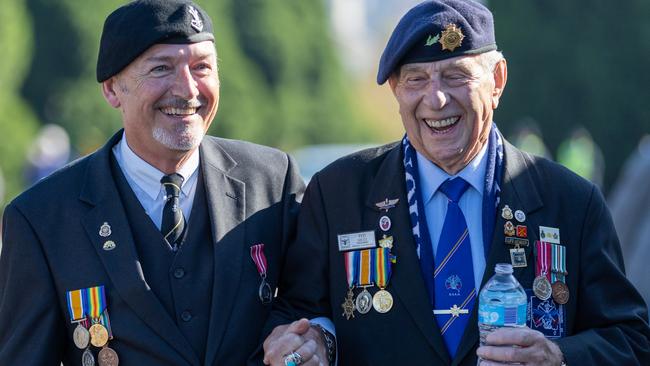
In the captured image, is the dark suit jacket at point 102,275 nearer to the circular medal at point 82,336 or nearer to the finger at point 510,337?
the circular medal at point 82,336

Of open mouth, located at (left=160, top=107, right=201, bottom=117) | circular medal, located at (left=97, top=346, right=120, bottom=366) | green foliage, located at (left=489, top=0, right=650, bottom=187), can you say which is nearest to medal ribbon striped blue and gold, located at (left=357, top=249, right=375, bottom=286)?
open mouth, located at (left=160, top=107, right=201, bottom=117)

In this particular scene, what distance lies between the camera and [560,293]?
4.19 metres

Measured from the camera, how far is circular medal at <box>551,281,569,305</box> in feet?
13.7

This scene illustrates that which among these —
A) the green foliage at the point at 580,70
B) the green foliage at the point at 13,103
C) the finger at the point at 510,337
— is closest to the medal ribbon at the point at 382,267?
the finger at the point at 510,337

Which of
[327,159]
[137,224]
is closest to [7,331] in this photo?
[137,224]

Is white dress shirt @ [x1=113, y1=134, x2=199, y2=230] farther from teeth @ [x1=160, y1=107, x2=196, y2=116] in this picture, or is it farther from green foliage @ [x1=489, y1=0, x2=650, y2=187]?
green foliage @ [x1=489, y1=0, x2=650, y2=187]

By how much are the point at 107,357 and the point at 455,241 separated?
1370 mm

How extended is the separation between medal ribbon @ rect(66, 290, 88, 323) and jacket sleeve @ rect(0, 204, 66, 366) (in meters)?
0.06

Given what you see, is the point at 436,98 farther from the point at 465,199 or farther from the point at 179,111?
the point at 179,111

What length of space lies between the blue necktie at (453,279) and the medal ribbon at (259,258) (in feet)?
2.30

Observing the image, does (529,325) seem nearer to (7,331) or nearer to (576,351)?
(576,351)

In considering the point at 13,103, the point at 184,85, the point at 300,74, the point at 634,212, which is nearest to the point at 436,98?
the point at 184,85

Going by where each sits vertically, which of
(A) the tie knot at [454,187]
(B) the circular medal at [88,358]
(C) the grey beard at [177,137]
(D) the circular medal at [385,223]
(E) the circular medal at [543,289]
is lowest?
(B) the circular medal at [88,358]

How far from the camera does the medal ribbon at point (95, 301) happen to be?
4.31 metres
